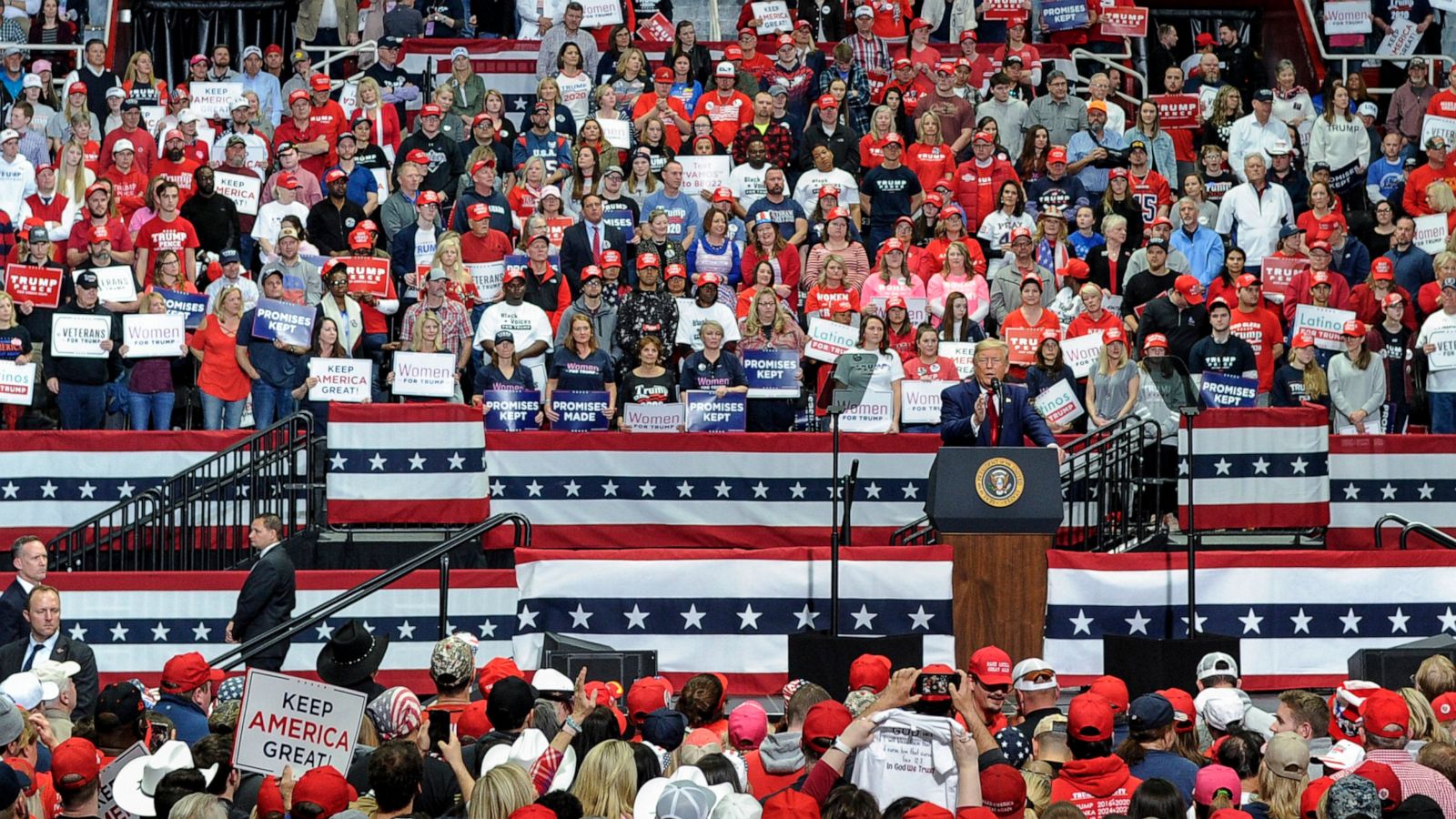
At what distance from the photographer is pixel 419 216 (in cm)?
2258

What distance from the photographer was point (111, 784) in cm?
980

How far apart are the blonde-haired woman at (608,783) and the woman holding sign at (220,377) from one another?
11.6 metres

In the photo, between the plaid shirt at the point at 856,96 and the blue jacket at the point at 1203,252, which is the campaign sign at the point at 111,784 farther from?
the plaid shirt at the point at 856,96

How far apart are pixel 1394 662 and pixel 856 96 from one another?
43.8 feet

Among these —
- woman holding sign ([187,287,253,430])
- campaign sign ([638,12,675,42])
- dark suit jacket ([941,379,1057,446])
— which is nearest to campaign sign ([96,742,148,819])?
dark suit jacket ([941,379,1057,446])

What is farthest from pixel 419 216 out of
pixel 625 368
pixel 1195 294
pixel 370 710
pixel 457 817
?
pixel 457 817

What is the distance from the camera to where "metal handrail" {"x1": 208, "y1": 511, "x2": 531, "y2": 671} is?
50.5 ft

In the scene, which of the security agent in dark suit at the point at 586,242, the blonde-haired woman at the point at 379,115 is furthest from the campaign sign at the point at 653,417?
the blonde-haired woman at the point at 379,115

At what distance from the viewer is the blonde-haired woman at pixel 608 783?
902cm

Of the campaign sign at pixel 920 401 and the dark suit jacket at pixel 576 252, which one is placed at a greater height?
the dark suit jacket at pixel 576 252

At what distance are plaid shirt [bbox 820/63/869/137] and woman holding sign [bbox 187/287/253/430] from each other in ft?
28.4

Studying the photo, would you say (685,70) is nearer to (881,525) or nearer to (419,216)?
(419,216)

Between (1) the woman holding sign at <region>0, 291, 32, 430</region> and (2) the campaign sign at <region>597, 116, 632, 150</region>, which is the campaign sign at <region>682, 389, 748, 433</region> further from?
(1) the woman holding sign at <region>0, 291, 32, 430</region>

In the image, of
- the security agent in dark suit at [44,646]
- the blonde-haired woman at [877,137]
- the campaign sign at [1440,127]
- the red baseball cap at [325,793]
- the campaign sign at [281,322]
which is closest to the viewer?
the red baseball cap at [325,793]
